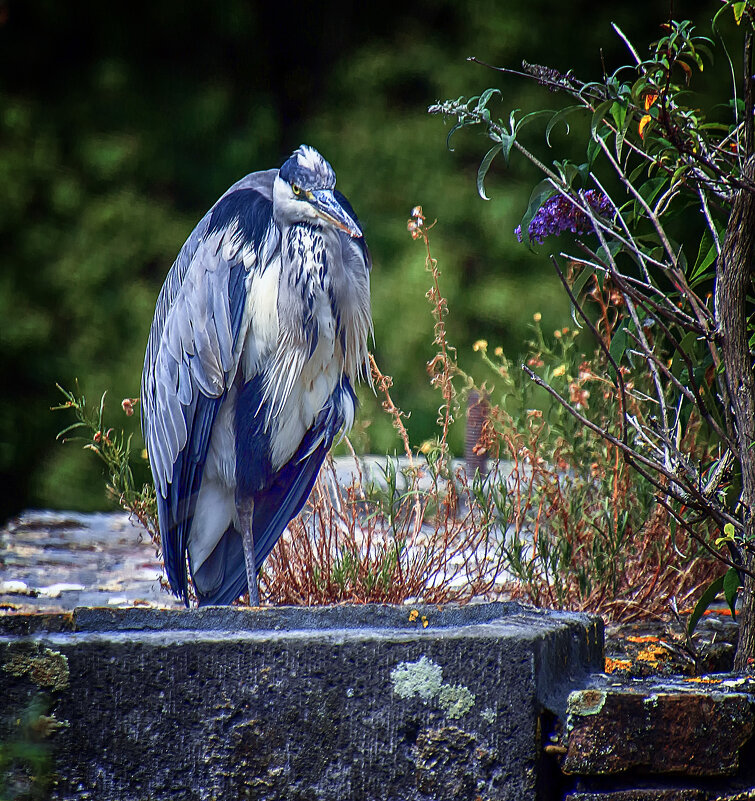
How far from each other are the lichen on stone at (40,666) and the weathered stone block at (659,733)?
0.76 metres

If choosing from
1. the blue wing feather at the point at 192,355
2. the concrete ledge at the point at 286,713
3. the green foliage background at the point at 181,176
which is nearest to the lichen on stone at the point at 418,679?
the concrete ledge at the point at 286,713

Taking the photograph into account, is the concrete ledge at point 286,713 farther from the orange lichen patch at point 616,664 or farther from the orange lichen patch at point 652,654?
Result: the orange lichen patch at point 652,654

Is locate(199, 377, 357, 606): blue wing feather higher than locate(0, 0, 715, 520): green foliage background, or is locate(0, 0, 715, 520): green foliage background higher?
locate(0, 0, 715, 520): green foliage background

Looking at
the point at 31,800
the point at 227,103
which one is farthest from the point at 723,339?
the point at 227,103

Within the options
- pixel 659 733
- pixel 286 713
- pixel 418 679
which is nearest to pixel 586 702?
pixel 659 733

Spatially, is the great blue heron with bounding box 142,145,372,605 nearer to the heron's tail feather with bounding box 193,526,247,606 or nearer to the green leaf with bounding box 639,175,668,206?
the heron's tail feather with bounding box 193,526,247,606

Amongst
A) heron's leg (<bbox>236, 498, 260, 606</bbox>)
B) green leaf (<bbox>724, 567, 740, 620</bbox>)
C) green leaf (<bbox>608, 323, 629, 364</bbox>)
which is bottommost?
green leaf (<bbox>724, 567, 740, 620</bbox>)

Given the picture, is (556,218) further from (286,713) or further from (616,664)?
(286,713)

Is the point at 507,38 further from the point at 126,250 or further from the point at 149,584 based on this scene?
the point at 149,584

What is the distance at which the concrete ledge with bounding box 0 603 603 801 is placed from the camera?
4.84 ft

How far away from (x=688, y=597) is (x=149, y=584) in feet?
5.46

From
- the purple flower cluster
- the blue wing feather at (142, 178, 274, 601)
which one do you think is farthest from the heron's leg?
the purple flower cluster

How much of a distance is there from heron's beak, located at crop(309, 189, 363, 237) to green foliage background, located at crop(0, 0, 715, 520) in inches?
107

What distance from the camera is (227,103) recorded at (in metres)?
5.28
